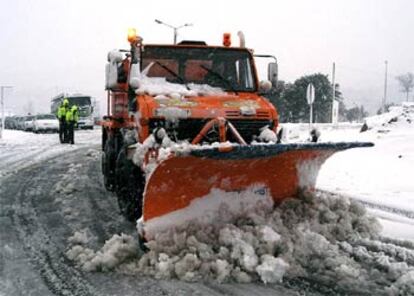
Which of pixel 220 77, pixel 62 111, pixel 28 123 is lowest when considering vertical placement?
pixel 28 123

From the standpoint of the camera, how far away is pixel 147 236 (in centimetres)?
480

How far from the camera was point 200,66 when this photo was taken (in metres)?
6.43

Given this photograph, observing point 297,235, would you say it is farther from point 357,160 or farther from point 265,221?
point 357,160

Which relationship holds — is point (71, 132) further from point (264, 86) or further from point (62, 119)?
point (264, 86)

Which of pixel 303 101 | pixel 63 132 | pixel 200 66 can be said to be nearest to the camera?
pixel 200 66

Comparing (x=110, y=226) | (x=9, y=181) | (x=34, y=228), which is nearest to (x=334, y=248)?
(x=110, y=226)

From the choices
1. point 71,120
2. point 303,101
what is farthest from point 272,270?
point 303,101

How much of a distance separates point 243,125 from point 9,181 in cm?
561

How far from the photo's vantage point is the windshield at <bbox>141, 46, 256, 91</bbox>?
6.31 m

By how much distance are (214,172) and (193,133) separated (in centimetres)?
70

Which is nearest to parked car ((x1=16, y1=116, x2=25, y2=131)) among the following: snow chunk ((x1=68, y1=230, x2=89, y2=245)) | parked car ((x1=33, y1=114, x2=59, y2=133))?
parked car ((x1=33, y1=114, x2=59, y2=133))

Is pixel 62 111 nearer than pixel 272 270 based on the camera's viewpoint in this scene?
No

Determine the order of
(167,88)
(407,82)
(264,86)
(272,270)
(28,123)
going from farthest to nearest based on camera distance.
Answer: (407,82)
(28,123)
(264,86)
(167,88)
(272,270)

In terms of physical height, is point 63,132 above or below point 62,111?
below
